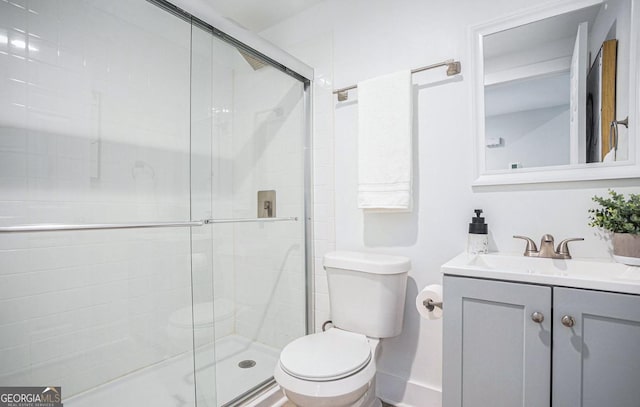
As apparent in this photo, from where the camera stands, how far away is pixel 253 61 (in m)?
1.73

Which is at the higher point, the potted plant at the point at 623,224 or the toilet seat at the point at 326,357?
the potted plant at the point at 623,224

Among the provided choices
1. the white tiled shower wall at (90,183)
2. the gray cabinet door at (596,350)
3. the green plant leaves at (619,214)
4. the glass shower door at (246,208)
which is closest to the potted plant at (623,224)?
the green plant leaves at (619,214)

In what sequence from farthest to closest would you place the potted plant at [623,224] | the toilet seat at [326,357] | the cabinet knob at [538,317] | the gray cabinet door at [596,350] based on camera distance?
1. the toilet seat at [326,357]
2. the potted plant at [623,224]
3. the cabinet knob at [538,317]
4. the gray cabinet door at [596,350]

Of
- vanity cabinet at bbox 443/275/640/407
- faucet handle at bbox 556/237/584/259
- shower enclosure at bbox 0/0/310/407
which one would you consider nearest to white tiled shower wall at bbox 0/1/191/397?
shower enclosure at bbox 0/0/310/407

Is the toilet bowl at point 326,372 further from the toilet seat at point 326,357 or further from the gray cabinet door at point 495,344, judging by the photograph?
the gray cabinet door at point 495,344

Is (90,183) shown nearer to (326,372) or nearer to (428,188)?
(326,372)

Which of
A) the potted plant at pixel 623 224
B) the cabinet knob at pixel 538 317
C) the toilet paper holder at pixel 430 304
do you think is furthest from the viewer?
the toilet paper holder at pixel 430 304

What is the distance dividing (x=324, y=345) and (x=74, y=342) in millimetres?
1073

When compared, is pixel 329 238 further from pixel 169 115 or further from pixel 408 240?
pixel 169 115

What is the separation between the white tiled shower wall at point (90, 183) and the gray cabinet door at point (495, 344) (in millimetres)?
1135

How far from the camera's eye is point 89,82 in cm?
133

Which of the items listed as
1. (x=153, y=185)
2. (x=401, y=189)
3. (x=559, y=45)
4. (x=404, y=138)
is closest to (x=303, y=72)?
(x=404, y=138)

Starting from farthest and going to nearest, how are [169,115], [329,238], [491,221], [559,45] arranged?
[329,238] → [169,115] → [491,221] → [559,45]

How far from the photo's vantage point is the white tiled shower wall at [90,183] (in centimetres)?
119
